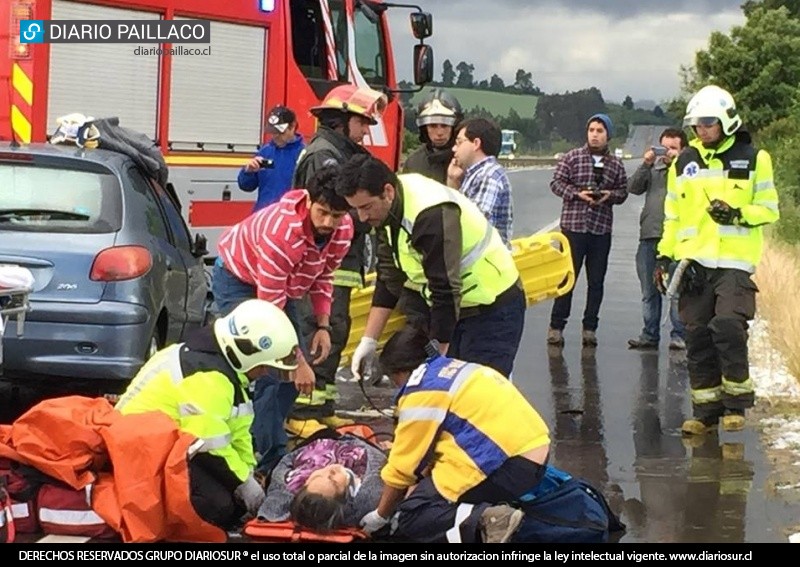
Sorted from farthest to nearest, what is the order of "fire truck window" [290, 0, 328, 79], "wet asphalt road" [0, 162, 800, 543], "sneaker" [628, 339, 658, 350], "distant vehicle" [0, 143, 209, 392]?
1. "fire truck window" [290, 0, 328, 79]
2. "sneaker" [628, 339, 658, 350]
3. "distant vehicle" [0, 143, 209, 392]
4. "wet asphalt road" [0, 162, 800, 543]

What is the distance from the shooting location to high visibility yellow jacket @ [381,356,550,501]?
6.07 metres

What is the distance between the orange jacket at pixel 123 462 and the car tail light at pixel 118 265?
6.08 ft

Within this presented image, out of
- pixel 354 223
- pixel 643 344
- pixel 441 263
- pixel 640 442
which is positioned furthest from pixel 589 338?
pixel 441 263

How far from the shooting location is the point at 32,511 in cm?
638

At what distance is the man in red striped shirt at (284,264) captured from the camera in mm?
7340

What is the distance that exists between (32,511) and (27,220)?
2.54 m

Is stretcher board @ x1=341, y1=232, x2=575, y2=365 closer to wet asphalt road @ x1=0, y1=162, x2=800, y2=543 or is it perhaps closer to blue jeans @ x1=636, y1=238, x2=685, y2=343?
wet asphalt road @ x1=0, y1=162, x2=800, y2=543

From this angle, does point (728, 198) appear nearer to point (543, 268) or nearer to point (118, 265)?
point (543, 268)

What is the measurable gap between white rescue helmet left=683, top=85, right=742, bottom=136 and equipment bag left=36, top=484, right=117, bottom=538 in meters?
4.47

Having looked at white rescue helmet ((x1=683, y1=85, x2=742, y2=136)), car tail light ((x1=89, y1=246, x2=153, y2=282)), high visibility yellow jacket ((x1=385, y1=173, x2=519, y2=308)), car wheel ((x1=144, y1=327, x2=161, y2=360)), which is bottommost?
car wheel ((x1=144, y1=327, x2=161, y2=360))

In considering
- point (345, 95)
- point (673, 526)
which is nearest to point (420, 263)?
point (673, 526)

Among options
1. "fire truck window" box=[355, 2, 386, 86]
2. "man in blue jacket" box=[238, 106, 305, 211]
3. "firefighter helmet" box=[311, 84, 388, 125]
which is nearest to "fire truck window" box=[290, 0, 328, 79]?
"fire truck window" box=[355, 2, 386, 86]

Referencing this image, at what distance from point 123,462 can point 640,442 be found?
143 inches
